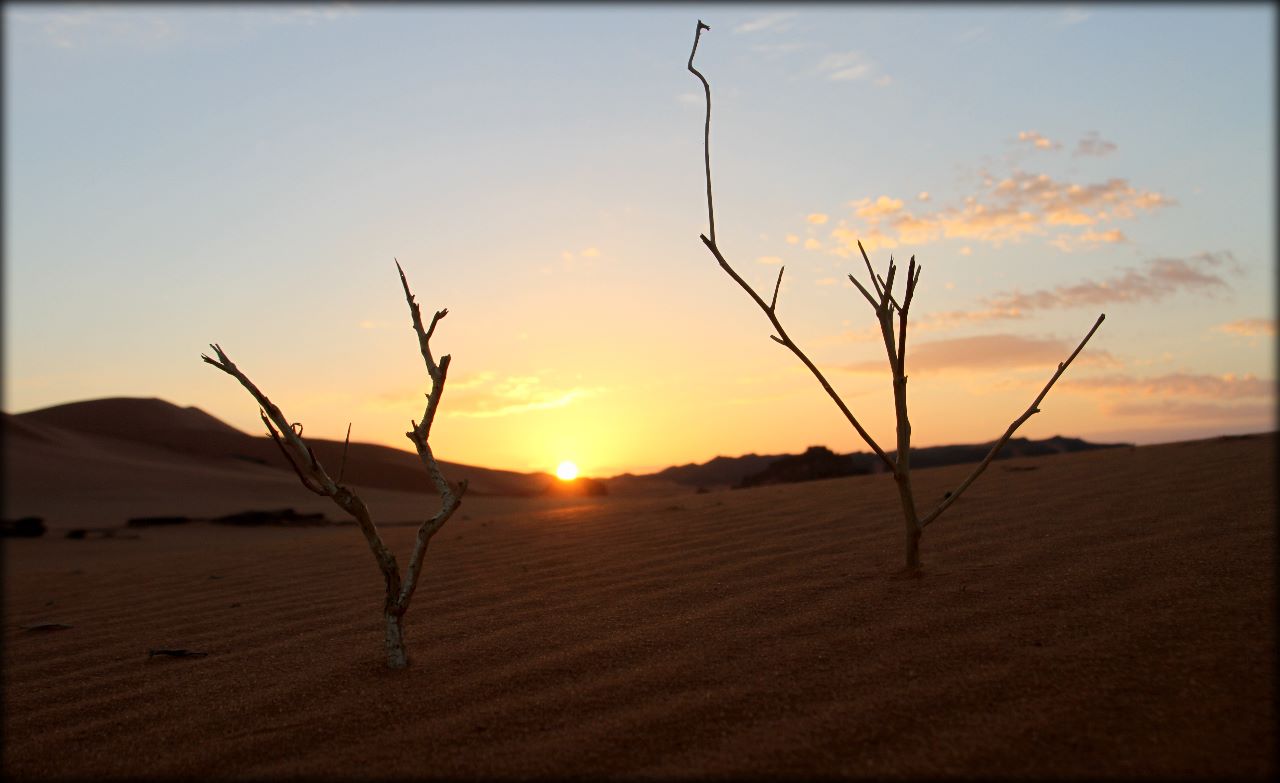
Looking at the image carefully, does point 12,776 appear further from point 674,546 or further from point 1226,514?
point 1226,514

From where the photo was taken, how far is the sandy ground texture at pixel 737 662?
227cm

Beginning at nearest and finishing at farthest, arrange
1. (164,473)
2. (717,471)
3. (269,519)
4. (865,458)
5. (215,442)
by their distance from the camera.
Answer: (269,519) → (164,473) → (865,458) → (215,442) → (717,471)

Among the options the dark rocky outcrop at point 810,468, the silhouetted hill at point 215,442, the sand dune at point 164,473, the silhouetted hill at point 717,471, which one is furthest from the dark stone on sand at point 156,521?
the silhouetted hill at point 717,471

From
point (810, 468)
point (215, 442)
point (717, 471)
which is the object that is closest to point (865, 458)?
point (810, 468)

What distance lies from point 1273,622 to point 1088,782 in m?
1.28

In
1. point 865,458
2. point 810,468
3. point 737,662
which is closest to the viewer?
point 737,662

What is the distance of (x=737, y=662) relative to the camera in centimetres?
295

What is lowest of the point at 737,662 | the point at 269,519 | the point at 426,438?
the point at 737,662

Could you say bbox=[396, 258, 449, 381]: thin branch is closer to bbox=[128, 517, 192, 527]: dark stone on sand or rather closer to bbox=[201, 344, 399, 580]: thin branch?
bbox=[201, 344, 399, 580]: thin branch

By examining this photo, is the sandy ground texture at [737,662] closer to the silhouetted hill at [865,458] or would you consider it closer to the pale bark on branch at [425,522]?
the pale bark on branch at [425,522]

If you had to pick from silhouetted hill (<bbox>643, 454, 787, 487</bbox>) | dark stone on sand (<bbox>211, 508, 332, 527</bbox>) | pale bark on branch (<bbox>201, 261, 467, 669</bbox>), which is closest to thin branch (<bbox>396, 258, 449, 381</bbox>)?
pale bark on branch (<bbox>201, 261, 467, 669</bbox>)

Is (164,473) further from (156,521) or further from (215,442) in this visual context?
(215,442)

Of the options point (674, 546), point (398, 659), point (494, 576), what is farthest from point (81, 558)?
point (398, 659)

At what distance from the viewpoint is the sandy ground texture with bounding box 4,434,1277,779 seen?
89.4 inches
